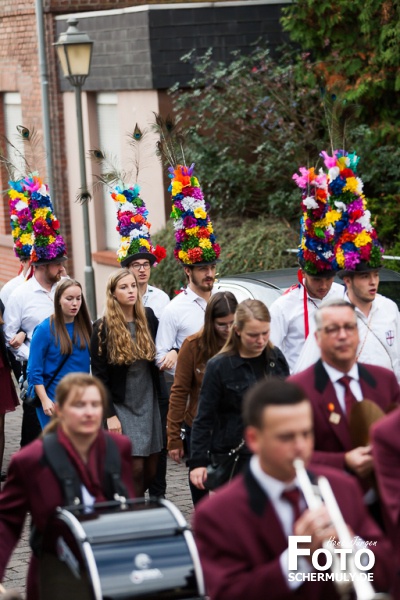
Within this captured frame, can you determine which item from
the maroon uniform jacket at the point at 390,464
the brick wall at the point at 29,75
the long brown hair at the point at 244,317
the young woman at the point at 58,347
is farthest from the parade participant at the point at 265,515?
the brick wall at the point at 29,75

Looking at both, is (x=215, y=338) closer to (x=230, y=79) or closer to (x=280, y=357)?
(x=280, y=357)

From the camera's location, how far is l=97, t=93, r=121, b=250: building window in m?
18.1

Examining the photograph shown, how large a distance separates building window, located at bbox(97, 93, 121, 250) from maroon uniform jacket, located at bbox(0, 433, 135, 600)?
503 inches

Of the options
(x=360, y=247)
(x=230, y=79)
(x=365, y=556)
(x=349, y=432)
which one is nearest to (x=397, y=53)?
(x=230, y=79)

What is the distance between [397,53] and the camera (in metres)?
14.5

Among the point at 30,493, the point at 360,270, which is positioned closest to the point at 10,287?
the point at 360,270

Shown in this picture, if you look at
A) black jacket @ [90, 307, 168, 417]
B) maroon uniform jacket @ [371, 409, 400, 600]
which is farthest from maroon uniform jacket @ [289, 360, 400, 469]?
black jacket @ [90, 307, 168, 417]

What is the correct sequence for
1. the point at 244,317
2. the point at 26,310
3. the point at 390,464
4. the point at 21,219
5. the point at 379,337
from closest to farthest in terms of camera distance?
the point at 390,464 < the point at 244,317 < the point at 379,337 < the point at 26,310 < the point at 21,219

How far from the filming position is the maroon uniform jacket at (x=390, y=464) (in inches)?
178

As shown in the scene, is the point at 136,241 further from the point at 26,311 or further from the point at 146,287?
the point at 26,311

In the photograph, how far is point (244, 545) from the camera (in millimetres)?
3863

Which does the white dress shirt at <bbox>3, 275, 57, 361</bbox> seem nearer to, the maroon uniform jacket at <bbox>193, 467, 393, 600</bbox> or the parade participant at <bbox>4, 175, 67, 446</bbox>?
the parade participant at <bbox>4, 175, 67, 446</bbox>

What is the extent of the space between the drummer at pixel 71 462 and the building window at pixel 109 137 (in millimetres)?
12795

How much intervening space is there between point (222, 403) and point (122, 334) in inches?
63.6
